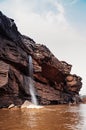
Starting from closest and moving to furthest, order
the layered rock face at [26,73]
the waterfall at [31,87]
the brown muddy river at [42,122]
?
1. the brown muddy river at [42,122]
2. the layered rock face at [26,73]
3. the waterfall at [31,87]

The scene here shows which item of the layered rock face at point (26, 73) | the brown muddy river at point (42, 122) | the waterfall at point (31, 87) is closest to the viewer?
the brown muddy river at point (42, 122)

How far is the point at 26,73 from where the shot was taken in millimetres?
56844

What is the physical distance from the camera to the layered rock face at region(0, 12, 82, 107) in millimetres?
43769

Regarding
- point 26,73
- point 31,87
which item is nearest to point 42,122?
point 31,87

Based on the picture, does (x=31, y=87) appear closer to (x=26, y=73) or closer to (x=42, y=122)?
(x=26, y=73)

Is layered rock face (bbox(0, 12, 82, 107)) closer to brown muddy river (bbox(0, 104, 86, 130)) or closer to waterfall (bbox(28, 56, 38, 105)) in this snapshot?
waterfall (bbox(28, 56, 38, 105))

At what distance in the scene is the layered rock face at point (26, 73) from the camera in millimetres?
43769

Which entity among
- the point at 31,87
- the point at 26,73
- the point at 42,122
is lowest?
the point at 42,122

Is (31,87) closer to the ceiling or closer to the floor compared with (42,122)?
closer to the ceiling

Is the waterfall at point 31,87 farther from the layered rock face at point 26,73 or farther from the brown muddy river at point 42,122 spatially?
the brown muddy river at point 42,122

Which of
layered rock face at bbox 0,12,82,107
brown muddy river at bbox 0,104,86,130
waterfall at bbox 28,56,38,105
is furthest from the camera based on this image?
waterfall at bbox 28,56,38,105

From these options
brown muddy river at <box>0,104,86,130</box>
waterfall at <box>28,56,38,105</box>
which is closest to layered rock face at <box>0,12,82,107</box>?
waterfall at <box>28,56,38,105</box>

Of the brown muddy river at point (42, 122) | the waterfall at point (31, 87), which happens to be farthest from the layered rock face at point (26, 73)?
the brown muddy river at point (42, 122)

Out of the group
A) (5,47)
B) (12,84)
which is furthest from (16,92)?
(5,47)
